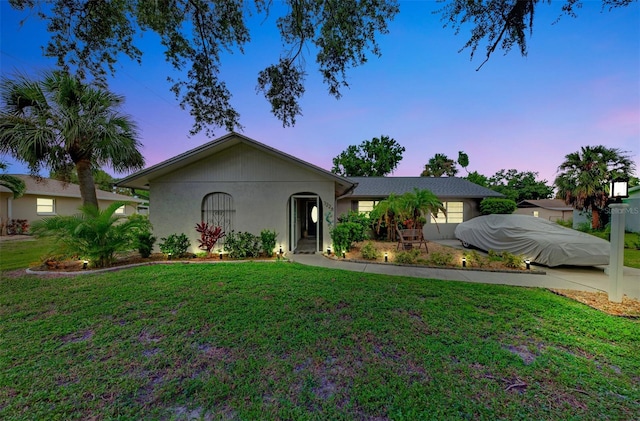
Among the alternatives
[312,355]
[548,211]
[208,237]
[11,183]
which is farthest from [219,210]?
[548,211]

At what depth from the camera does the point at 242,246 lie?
8.41 m

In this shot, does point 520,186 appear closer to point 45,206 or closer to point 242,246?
point 242,246

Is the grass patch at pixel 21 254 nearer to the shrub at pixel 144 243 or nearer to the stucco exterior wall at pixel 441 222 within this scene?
the shrub at pixel 144 243

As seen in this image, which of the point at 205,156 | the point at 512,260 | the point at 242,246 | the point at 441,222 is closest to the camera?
the point at 512,260

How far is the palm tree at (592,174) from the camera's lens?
15625 mm

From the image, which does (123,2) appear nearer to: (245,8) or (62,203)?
(245,8)

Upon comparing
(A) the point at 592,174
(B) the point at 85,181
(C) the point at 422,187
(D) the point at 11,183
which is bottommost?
(B) the point at 85,181

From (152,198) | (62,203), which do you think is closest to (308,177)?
(152,198)

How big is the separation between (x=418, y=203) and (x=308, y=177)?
5.21 meters

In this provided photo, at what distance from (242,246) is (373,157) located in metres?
28.9

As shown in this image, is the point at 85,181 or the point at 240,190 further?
the point at 240,190

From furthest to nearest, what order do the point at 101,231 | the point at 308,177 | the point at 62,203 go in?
the point at 62,203, the point at 308,177, the point at 101,231

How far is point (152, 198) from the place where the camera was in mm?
9266

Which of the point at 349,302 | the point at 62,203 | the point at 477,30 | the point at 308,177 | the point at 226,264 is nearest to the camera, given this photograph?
the point at 477,30
